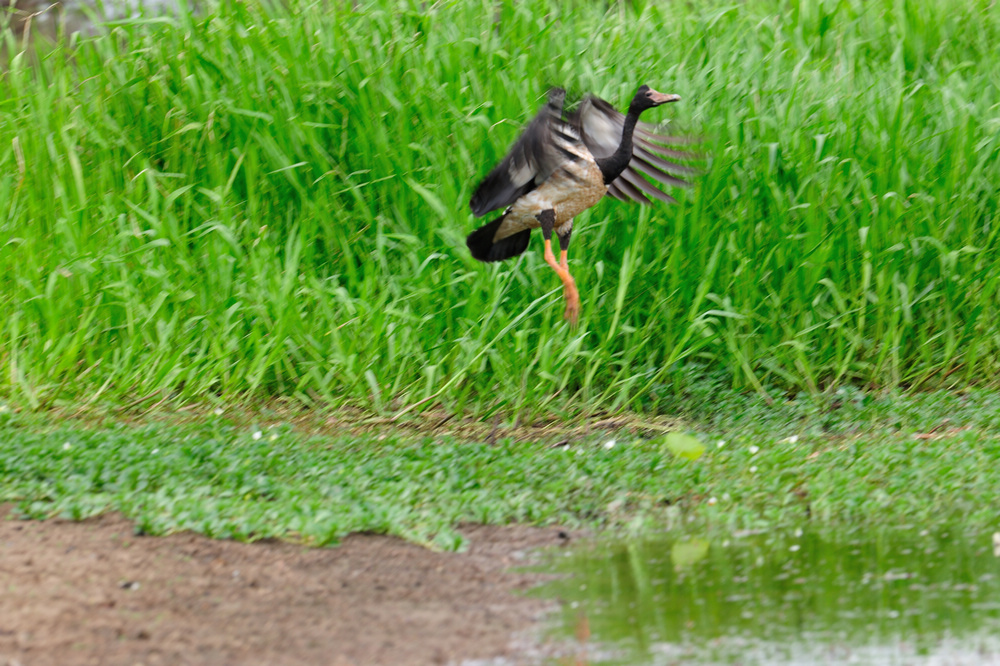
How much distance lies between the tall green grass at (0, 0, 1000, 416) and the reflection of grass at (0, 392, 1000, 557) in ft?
1.77

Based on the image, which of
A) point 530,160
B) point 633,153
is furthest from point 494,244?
point 633,153

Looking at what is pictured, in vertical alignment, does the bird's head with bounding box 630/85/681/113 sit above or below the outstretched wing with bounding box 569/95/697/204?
above

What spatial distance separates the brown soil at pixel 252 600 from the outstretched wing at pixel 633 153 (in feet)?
6.50

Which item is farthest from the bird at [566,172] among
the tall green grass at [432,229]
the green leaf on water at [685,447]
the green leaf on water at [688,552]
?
the green leaf on water at [688,552]

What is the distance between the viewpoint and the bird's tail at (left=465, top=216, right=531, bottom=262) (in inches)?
188

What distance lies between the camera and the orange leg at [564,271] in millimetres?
4582

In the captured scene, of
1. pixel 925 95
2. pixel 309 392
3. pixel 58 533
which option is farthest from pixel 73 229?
pixel 925 95

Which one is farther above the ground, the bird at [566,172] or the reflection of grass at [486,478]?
the bird at [566,172]

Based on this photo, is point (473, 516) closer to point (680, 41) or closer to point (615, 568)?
point (615, 568)

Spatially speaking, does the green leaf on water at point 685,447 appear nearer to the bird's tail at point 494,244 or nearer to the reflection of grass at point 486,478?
the reflection of grass at point 486,478

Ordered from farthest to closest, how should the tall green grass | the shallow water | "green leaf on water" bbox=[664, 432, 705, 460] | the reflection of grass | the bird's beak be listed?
1. the tall green grass
2. the bird's beak
3. "green leaf on water" bbox=[664, 432, 705, 460]
4. the reflection of grass
5. the shallow water

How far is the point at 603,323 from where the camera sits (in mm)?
5230

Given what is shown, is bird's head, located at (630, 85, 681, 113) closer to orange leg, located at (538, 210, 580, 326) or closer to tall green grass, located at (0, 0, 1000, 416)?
orange leg, located at (538, 210, 580, 326)

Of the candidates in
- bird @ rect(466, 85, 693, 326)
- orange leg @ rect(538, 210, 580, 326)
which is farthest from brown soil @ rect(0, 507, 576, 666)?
bird @ rect(466, 85, 693, 326)
